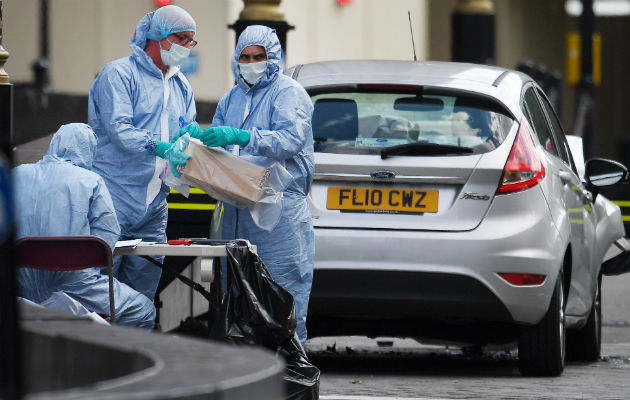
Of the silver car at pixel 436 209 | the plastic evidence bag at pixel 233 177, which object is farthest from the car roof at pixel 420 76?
the plastic evidence bag at pixel 233 177

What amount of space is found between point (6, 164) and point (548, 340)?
5222 millimetres

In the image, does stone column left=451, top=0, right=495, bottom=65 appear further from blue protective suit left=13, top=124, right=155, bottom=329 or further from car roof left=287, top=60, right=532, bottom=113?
blue protective suit left=13, top=124, right=155, bottom=329

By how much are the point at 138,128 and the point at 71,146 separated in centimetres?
85

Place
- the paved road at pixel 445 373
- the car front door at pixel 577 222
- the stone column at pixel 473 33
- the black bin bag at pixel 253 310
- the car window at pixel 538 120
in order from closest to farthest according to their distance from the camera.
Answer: the black bin bag at pixel 253 310 → the paved road at pixel 445 373 → the car window at pixel 538 120 → the car front door at pixel 577 222 → the stone column at pixel 473 33

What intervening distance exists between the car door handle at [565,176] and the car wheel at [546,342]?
0.57 m

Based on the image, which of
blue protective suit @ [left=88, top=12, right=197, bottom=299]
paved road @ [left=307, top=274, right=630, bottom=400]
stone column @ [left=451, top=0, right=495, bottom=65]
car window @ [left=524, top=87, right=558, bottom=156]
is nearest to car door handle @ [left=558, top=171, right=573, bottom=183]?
car window @ [left=524, top=87, right=558, bottom=156]

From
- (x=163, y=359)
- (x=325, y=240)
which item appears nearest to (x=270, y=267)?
(x=325, y=240)

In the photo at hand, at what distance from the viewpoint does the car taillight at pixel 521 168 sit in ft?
25.2

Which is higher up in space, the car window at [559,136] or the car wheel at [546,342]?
the car window at [559,136]

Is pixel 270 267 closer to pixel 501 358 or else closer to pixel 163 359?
pixel 501 358

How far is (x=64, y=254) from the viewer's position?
6191mm

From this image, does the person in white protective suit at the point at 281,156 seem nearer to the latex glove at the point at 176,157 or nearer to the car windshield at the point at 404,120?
the latex glove at the point at 176,157

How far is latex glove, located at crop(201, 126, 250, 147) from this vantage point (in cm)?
694

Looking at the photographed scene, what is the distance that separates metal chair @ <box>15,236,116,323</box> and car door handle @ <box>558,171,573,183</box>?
2851 mm
